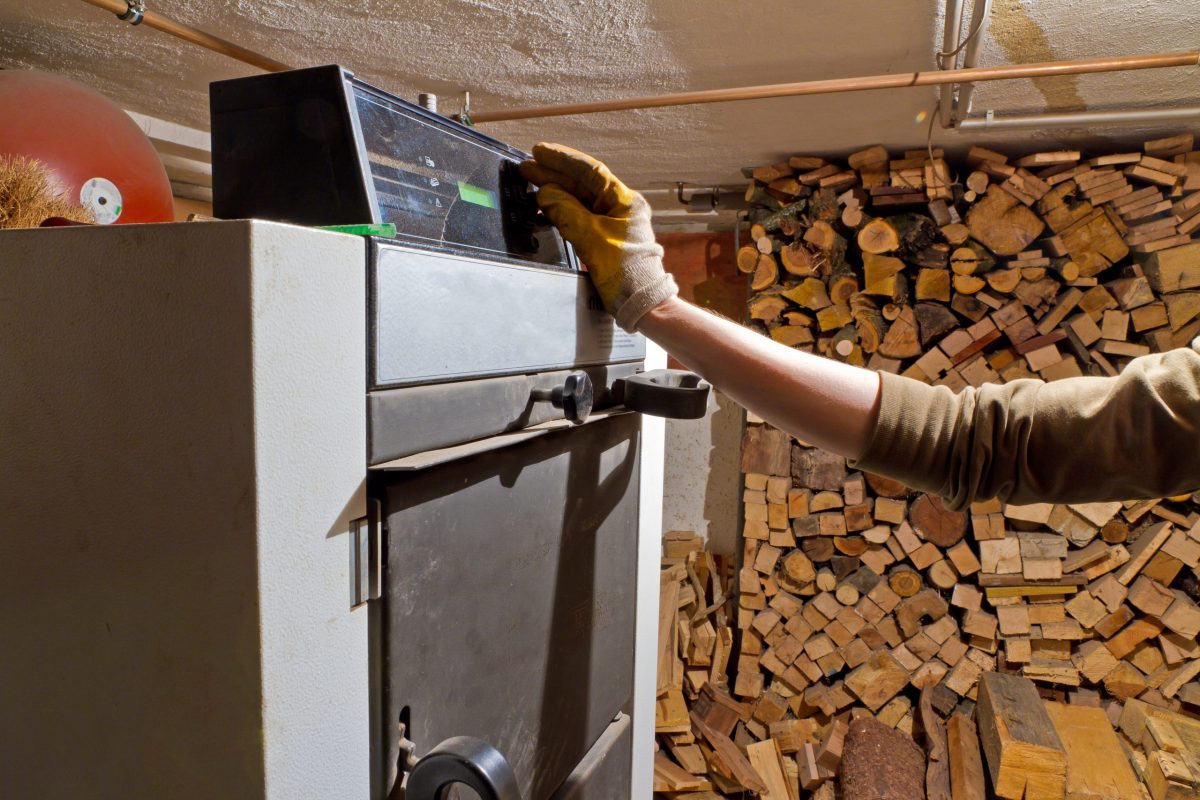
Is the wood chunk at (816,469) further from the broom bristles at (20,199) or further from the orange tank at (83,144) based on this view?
the broom bristles at (20,199)

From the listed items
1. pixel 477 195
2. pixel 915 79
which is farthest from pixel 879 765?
pixel 477 195

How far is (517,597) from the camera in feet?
2.33

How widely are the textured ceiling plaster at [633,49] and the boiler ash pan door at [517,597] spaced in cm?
98

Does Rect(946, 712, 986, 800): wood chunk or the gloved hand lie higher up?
the gloved hand

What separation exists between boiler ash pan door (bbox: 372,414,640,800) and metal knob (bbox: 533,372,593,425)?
4 centimetres

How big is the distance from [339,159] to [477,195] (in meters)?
0.18

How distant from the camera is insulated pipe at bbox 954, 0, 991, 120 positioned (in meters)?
1.29

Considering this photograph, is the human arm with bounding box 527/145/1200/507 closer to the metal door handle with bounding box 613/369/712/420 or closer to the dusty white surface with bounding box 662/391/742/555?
the metal door handle with bounding box 613/369/712/420

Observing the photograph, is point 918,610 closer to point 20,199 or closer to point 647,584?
point 647,584

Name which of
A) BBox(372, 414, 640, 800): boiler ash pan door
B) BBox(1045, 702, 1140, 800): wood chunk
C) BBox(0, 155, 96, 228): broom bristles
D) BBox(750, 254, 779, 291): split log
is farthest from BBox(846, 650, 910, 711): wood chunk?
BBox(0, 155, 96, 228): broom bristles

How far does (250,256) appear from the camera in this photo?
43 centimetres

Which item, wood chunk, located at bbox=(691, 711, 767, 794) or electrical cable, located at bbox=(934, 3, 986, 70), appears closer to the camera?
electrical cable, located at bbox=(934, 3, 986, 70)

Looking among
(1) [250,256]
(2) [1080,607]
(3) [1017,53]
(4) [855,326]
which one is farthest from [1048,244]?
(1) [250,256]

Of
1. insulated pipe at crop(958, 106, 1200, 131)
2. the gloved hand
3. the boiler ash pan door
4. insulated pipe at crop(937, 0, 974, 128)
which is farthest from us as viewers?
insulated pipe at crop(958, 106, 1200, 131)
